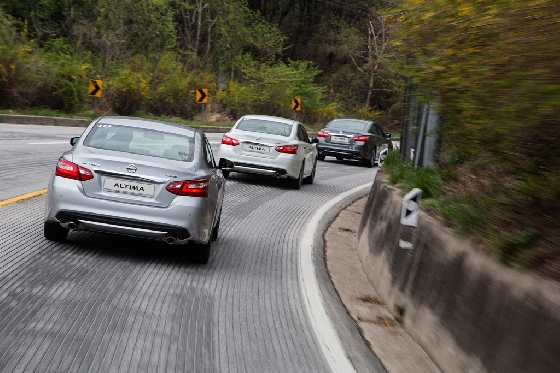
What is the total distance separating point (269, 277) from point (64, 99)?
27.2 m

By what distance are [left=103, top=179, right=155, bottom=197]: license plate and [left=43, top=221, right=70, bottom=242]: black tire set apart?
862mm

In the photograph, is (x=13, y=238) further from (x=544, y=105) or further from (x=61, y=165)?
(x=544, y=105)

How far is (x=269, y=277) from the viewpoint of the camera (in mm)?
9141

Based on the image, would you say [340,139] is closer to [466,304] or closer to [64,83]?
[64,83]

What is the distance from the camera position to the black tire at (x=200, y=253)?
29.9 feet

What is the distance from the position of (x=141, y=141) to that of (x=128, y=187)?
0.88 meters

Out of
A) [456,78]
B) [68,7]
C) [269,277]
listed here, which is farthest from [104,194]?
[68,7]

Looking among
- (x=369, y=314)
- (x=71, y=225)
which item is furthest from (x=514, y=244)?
(x=71, y=225)

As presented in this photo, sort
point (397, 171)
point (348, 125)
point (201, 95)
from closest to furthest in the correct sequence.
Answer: point (397, 171) < point (348, 125) < point (201, 95)

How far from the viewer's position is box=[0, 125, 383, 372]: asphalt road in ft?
18.9

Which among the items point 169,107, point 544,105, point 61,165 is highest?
point 544,105

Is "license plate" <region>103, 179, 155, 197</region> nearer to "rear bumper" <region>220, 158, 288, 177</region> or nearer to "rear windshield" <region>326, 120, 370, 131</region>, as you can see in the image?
"rear bumper" <region>220, 158, 288, 177</region>

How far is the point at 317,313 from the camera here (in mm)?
7770

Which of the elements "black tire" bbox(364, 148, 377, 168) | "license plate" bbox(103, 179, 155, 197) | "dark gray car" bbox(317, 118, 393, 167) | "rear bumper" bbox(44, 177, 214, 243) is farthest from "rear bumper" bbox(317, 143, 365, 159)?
"license plate" bbox(103, 179, 155, 197)
